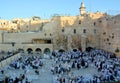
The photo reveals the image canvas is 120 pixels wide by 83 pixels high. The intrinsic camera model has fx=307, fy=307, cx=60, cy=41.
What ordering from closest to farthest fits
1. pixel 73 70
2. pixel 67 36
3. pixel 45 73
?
pixel 45 73
pixel 73 70
pixel 67 36

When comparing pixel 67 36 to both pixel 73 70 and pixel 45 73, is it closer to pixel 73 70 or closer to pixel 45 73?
pixel 73 70

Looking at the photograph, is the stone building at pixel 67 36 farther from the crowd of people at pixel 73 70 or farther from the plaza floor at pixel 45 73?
the plaza floor at pixel 45 73

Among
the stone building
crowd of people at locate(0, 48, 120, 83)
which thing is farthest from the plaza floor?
the stone building

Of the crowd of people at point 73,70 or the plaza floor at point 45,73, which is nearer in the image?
the crowd of people at point 73,70

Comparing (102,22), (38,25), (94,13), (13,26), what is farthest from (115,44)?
(13,26)

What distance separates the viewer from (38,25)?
58.5 metres

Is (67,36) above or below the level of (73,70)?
above

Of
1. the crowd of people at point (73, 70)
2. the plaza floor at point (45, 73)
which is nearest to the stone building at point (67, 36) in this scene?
the crowd of people at point (73, 70)

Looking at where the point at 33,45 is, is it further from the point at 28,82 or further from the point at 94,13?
the point at 28,82

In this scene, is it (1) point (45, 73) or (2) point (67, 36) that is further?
(2) point (67, 36)

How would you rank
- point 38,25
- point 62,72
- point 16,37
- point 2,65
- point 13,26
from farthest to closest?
point 13,26 < point 38,25 < point 16,37 < point 2,65 < point 62,72

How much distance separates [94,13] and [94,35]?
12.3ft

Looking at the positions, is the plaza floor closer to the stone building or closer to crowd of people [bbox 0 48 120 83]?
crowd of people [bbox 0 48 120 83]

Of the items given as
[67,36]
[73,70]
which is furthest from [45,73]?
[67,36]
